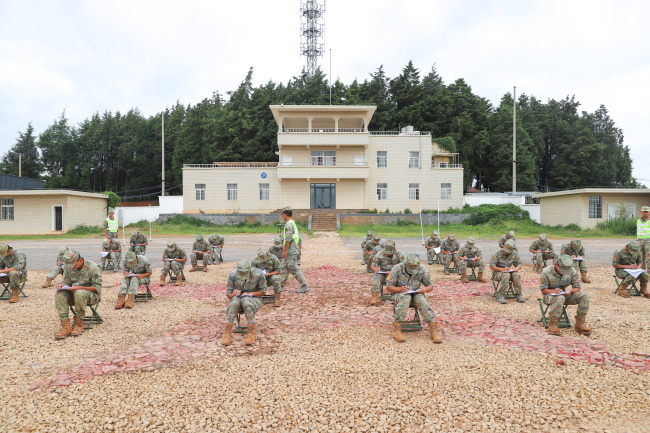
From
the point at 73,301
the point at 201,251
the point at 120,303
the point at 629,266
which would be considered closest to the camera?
the point at 73,301

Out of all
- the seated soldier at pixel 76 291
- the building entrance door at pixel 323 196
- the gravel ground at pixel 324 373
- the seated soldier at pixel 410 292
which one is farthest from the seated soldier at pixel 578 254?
the building entrance door at pixel 323 196

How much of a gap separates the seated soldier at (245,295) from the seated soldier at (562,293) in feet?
18.2

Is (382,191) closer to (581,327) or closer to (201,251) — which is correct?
(201,251)

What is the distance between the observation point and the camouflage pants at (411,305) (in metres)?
6.86

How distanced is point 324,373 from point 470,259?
852 cm

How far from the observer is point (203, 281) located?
12484mm

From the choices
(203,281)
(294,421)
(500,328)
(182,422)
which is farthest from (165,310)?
(500,328)

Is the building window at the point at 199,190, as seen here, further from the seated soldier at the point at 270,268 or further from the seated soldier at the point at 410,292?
the seated soldier at the point at 410,292

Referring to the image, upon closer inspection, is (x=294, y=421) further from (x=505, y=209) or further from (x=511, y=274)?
(x=505, y=209)

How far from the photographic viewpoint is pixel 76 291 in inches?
285

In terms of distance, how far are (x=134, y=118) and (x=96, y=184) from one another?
44.4 feet

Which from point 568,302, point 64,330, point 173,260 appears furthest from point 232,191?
point 568,302

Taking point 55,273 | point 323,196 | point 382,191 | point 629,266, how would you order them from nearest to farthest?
1. point 55,273
2. point 629,266
3. point 323,196
4. point 382,191

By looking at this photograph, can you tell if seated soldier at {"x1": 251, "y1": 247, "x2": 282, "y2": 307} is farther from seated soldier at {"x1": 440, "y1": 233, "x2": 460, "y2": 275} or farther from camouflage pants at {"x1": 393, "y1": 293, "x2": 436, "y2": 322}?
seated soldier at {"x1": 440, "y1": 233, "x2": 460, "y2": 275}
